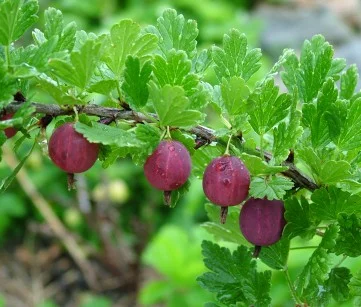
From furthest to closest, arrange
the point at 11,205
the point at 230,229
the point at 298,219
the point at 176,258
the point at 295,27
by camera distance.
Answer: the point at 295,27 < the point at 11,205 < the point at 176,258 < the point at 230,229 < the point at 298,219

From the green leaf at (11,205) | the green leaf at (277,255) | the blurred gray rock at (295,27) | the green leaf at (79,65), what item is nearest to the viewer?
the green leaf at (79,65)

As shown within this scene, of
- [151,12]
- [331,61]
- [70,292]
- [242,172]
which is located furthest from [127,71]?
[151,12]

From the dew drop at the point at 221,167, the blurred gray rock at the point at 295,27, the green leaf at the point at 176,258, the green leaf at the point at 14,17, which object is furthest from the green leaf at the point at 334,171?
the blurred gray rock at the point at 295,27

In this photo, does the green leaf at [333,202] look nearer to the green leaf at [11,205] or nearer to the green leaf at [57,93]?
the green leaf at [57,93]

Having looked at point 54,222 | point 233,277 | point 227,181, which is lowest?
point 54,222

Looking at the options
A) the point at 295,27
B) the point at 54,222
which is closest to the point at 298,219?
the point at 54,222

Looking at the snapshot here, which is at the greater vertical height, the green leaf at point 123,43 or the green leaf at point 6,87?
the green leaf at point 123,43

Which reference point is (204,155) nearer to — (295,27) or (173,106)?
(173,106)
